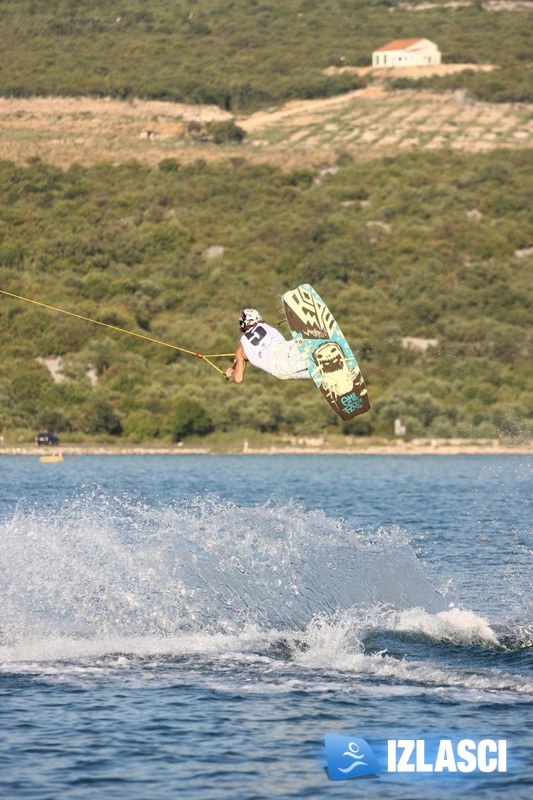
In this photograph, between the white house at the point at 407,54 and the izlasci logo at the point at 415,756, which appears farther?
the white house at the point at 407,54

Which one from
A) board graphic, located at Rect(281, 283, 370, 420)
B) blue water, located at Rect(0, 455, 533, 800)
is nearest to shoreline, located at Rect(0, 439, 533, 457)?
blue water, located at Rect(0, 455, 533, 800)

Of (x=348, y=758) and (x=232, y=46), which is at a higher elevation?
(x=232, y=46)

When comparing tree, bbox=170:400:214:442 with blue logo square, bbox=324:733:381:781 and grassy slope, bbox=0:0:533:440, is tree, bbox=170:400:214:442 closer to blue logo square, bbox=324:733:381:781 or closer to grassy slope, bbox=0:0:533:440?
grassy slope, bbox=0:0:533:440

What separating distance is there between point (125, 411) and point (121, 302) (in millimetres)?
12168

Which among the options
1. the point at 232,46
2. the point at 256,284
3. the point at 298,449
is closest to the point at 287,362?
the point at 298,449

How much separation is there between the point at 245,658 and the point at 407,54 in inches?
4430

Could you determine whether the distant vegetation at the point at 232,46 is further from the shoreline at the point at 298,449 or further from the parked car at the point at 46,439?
the parked car at the point at 46,439

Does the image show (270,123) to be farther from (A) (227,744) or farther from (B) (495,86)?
(A) (227,744)

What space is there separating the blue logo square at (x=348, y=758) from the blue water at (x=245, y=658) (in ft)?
0.35

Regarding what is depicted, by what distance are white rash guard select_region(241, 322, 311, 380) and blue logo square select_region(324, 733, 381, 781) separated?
3.70 metres

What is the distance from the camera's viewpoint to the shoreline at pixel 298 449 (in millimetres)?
53375

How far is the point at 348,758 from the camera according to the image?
9.16m

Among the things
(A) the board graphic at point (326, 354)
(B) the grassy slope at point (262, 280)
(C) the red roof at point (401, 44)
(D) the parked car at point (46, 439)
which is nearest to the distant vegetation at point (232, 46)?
(C) the red roof at point (401, 44)

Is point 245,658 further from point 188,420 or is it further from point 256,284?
point 256,284
